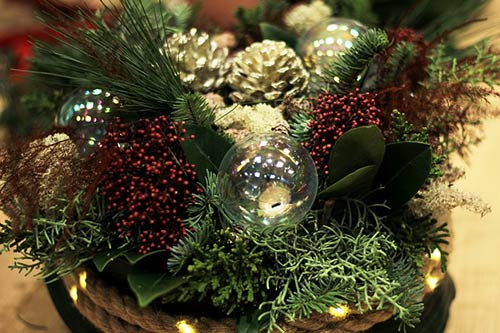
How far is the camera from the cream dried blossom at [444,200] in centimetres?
62

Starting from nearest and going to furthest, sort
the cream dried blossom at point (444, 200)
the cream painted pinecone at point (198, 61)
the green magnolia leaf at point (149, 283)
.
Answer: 1. the green magnolia leaf at point (149, 283)
2. the cream dried blossom at point (444, 200)
3. the cream painted pinecone at point (198, 61)

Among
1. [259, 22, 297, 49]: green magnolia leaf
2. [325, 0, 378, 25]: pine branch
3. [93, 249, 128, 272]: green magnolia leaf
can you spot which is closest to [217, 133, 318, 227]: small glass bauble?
[93, 249, 128, 272]: green magnolia leaf

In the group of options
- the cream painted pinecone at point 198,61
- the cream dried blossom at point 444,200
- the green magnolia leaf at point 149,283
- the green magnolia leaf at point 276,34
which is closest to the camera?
the green magnolia leaf at point 149,283

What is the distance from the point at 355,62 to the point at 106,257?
30cm

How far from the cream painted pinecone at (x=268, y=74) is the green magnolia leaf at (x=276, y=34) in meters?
0.13

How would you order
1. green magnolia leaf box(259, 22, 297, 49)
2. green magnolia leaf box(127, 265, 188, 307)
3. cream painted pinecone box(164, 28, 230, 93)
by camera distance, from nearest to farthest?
green magnolia leaf box(127, 265, 188, 307)
cream painted pinecone box(164, 28, 230, 93)
green magnolia leaf box(259, 22, 297, 49)

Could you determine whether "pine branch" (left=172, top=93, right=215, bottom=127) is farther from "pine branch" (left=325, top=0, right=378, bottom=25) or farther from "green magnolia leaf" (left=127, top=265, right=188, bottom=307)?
"pine branch" (left=325, top=0, right=378, bottom=25)

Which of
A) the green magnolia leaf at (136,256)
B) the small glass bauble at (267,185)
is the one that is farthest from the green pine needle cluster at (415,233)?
the green magnolia leaf at (136,256)

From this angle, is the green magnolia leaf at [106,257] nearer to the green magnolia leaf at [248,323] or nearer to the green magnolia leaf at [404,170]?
the green magnolia leaf at [248,323]

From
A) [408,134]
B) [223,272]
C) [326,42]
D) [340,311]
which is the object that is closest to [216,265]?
[223,272]

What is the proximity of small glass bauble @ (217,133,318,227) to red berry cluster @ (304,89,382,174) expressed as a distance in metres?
0.04

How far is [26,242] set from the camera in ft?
2.02

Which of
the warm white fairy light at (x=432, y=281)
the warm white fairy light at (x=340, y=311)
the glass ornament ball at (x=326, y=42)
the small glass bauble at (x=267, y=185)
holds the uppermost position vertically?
the glass ornament ball at (x=326, y=42)

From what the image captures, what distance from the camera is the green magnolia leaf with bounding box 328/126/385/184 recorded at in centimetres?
54
